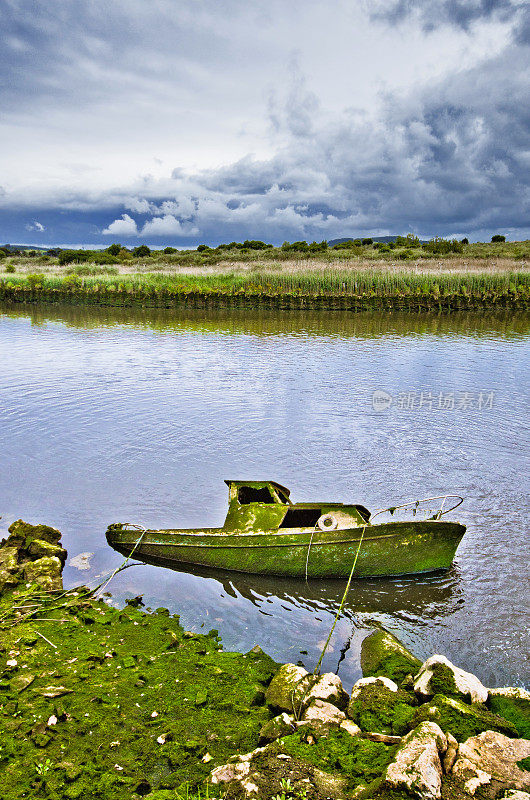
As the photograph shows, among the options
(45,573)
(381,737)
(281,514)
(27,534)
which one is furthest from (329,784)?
(27,534)

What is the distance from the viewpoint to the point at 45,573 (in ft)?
25.5

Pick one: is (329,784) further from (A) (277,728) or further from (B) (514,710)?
(B) (514,710)

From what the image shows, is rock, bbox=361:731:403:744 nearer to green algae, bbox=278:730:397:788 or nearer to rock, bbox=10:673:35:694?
green algae, bbox=278:730:397:788

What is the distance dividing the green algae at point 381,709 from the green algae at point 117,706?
921 mm

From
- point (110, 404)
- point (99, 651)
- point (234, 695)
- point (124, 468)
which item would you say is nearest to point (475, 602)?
point (234, 695)

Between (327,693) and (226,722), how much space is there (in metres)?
1.01

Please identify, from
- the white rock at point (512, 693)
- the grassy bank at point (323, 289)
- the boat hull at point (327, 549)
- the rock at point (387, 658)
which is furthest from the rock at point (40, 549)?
the grassy bank at point (323, 289)

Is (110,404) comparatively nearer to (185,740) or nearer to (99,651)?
(99,651)

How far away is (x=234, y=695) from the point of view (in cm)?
564

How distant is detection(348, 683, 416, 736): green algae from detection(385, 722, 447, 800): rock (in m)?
0.49

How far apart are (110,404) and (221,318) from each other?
74.6 ft

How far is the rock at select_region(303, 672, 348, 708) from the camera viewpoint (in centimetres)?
525

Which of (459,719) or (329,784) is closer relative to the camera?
(329,784)

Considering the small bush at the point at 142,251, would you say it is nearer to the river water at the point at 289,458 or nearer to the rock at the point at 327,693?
the river water at the point at 289,458
